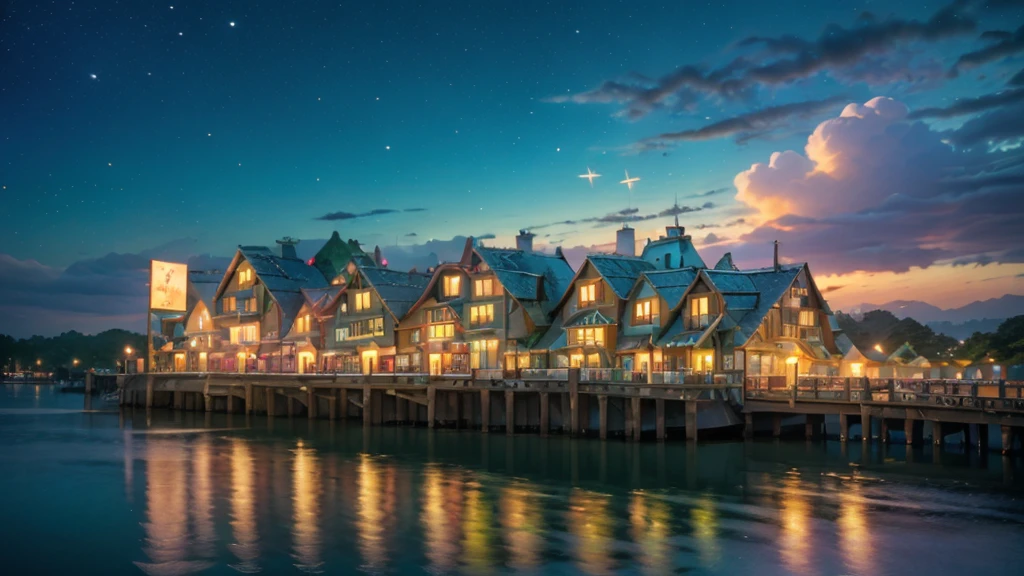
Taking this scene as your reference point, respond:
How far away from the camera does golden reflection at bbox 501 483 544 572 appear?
895 inches

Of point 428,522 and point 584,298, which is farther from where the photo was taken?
point 584,298

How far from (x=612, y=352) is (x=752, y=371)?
30.4 feet

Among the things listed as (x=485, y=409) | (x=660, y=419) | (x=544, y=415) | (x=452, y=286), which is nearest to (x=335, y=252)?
(x=452, y=286)

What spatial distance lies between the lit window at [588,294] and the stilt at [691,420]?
15.3m

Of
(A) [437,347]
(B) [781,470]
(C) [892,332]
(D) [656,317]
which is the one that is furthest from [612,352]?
(C) [892,332]

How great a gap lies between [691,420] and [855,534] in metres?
21.1

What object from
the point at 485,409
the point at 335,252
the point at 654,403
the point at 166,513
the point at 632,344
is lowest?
the point at 166,513

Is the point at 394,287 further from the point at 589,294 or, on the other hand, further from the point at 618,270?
the point at 618,270

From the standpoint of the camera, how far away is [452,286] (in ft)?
228

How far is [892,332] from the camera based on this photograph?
112250 millimetres

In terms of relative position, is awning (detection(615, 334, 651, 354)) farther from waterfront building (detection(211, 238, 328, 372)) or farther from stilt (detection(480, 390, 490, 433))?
waterfront building (detection(211, 238, 328, 372))

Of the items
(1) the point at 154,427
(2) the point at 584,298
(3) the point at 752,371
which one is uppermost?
(2) the point at 584,298

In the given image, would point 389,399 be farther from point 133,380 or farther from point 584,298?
point 133,380

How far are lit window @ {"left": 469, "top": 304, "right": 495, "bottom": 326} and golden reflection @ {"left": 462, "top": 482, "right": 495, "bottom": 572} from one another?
32731 millimetres
